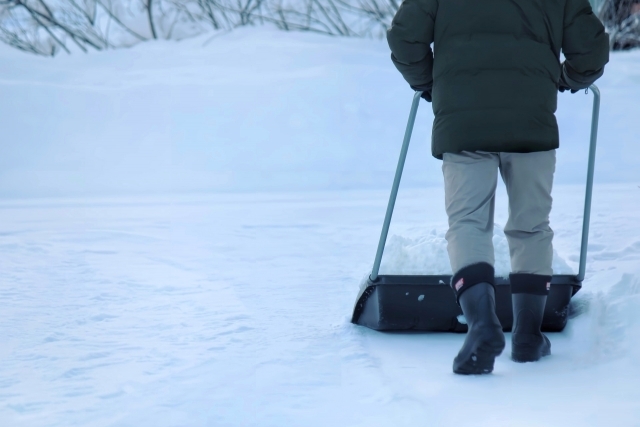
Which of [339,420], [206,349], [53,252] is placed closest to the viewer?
[339,420]

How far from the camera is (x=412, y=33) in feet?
7.47

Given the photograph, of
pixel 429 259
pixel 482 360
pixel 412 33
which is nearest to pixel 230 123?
pixel 429 259

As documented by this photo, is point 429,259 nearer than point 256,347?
No

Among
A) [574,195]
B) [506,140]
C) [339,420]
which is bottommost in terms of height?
[574,195]

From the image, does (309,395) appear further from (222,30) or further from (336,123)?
(222,30)

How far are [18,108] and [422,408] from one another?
10.4 m

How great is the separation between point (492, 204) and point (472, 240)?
0.16 m

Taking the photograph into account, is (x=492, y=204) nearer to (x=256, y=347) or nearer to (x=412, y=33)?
(x=412, y=33)

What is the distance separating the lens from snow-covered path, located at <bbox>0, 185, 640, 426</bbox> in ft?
6.35

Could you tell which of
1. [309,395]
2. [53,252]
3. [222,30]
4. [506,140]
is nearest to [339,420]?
[309,395]

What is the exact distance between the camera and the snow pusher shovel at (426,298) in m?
2.63

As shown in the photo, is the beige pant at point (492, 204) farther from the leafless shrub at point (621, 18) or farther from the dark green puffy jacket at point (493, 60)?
the leafless shrub at point (621, 18)

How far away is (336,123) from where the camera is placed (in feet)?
36.2

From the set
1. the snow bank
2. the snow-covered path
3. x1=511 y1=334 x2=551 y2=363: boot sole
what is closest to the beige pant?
x1=511 y1=334 x2=551 y2=363: boot sole
